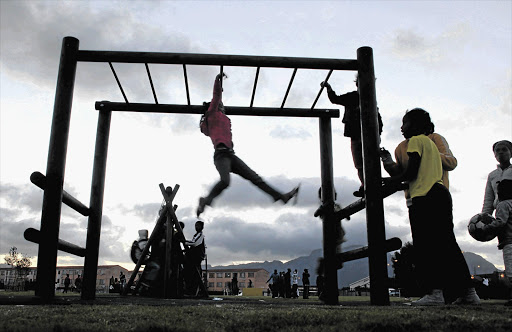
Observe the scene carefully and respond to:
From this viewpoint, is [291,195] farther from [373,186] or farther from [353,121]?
[353,121]

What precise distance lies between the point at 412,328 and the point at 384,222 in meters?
2.43

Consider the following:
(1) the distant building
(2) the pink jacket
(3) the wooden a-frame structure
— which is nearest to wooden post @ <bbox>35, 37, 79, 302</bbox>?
(3) the wooden a-frame structure

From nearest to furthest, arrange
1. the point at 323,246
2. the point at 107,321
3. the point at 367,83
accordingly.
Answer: the point at 107,321, the point at 367,83, the point at 323,246

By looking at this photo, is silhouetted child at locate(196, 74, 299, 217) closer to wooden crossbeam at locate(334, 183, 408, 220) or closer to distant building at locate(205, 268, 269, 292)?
wooden crossbeam at locate(334, 183, 408, 220)

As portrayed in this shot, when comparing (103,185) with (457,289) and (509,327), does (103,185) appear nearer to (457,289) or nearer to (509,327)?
(457,289)

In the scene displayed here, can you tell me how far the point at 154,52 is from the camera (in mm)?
5398

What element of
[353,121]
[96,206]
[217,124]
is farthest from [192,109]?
[353,121]

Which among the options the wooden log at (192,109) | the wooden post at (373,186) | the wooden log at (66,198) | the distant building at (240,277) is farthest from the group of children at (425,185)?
the distant building at (240,277)

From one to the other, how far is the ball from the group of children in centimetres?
7

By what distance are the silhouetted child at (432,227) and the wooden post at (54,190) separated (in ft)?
11.5

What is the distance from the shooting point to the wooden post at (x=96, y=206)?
233 inches

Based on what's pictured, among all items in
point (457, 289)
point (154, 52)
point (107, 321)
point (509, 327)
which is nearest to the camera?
point (509, 327)

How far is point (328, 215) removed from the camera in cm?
646

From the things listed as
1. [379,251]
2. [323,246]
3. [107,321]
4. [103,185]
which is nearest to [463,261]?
[379,251]
